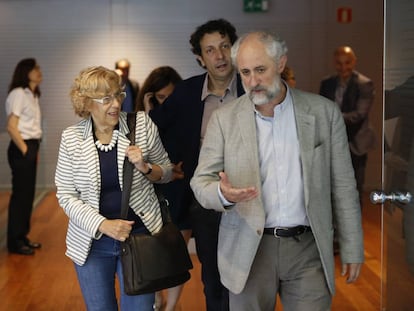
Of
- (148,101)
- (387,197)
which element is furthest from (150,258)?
(148,101)

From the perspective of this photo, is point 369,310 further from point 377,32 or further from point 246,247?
point 377,32

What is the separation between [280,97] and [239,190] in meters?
0.54

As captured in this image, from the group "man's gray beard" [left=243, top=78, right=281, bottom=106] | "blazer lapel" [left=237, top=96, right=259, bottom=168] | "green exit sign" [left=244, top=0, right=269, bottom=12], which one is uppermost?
"green exit sign" [left=244, top=0, right=269, bottom=12]

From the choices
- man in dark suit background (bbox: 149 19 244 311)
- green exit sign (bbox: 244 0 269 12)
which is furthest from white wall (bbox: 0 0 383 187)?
man in dark suit background (bbox: 149 19 244 311)

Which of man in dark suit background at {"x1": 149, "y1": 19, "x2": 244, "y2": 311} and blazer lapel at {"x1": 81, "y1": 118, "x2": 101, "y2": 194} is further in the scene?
man in dark suit background at {"x1": 149, "y1": 19, "x2": 244, "y2": 311}

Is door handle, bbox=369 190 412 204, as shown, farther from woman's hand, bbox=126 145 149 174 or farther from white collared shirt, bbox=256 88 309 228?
woman's hand, bbox=126 145 149 174

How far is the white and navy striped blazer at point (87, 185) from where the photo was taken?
324 centimetres

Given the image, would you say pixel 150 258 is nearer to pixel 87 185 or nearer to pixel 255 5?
pixel 87 185

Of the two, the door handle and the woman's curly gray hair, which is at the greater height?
the woman's curly gray hair

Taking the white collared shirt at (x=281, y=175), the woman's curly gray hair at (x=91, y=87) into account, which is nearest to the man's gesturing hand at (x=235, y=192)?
the white collared shirt at (x=281, y=175)

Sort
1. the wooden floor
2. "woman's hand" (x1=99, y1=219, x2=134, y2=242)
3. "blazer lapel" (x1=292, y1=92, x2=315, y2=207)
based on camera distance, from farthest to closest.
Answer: the wooden floor → "woman's hand" (x1=99, y1=219, x2=134, y2=242) → "blazer lapel" (x1=292, y1=92, x2=315, y2=207)

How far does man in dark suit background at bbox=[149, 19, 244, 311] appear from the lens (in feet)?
13.0

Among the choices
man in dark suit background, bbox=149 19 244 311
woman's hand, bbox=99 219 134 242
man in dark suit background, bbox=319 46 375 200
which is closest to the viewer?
woman's hand, bbox=99 219 134 242

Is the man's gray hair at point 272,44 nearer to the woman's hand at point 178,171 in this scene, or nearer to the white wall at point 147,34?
the woman's hand at point 178,171
